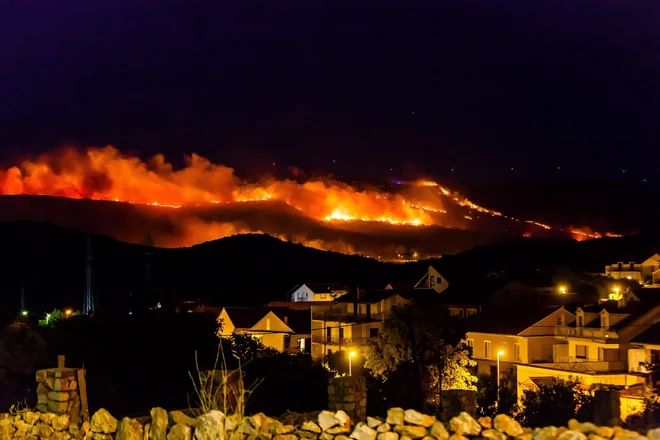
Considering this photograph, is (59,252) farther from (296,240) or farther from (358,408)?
(358,408)

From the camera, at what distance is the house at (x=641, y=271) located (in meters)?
54.8

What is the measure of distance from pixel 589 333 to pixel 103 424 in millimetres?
28562

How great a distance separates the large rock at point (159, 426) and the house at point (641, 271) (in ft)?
172

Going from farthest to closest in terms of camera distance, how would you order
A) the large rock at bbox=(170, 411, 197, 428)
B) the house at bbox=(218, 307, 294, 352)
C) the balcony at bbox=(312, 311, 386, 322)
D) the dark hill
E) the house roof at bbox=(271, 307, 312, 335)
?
the dark hill → the house roof at bbox=(271, 307, 312, 335) → the house at bbox=(218, 307, 294, 352) → the balcony at bbox=(312, 311, 386, 322) → the large rock at bbox=(170, 411, 197, 428)

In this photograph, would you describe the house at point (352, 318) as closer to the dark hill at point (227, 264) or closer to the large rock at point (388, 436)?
the dark hill at point (227, 264)

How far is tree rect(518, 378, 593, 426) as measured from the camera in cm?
1648

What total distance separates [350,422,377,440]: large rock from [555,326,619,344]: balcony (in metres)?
27.3

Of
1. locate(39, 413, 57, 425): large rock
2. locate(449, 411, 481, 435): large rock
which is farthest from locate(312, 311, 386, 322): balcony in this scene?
locate(449, 411, 481, 435): large rock

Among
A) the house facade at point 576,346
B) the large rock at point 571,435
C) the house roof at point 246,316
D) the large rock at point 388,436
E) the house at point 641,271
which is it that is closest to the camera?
the large rock at point 571,435

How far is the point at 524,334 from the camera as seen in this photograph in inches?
1387

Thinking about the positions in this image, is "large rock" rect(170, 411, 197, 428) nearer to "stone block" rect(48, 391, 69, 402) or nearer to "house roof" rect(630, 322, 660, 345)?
"stone block" rect(48, 391, 69, 402)

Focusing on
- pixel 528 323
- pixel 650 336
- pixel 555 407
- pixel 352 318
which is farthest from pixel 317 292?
pixel 555 407

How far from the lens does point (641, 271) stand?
56.6m

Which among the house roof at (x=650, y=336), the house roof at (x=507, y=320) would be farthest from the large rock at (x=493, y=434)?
the house roof at (x=507, y=320)
